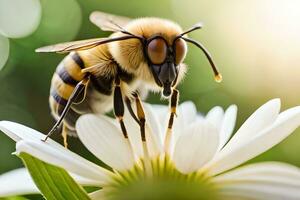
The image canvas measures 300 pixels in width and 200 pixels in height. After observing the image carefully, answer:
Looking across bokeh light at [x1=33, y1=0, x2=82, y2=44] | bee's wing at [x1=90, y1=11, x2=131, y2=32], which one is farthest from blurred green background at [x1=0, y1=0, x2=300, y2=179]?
bee's wing at [x1=90, y1=11, x2=131, y2=32]

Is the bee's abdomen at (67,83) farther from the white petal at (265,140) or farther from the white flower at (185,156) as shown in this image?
the white petal at (265,140)

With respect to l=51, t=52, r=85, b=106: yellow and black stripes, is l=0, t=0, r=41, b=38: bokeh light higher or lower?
higher

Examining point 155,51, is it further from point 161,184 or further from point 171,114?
point 161,184

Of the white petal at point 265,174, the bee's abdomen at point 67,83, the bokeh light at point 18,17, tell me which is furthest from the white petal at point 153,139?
the bokeh light at point 18,17

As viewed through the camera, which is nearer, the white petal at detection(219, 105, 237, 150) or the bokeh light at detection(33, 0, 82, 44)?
the white petal at detection(219, 105, 237, 150)

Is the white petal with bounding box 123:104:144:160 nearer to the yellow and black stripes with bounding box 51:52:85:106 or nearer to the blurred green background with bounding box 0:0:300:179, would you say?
the yellow and black stripes with bounding box 51:52:85:106

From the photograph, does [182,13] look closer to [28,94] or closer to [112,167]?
[28,94]
